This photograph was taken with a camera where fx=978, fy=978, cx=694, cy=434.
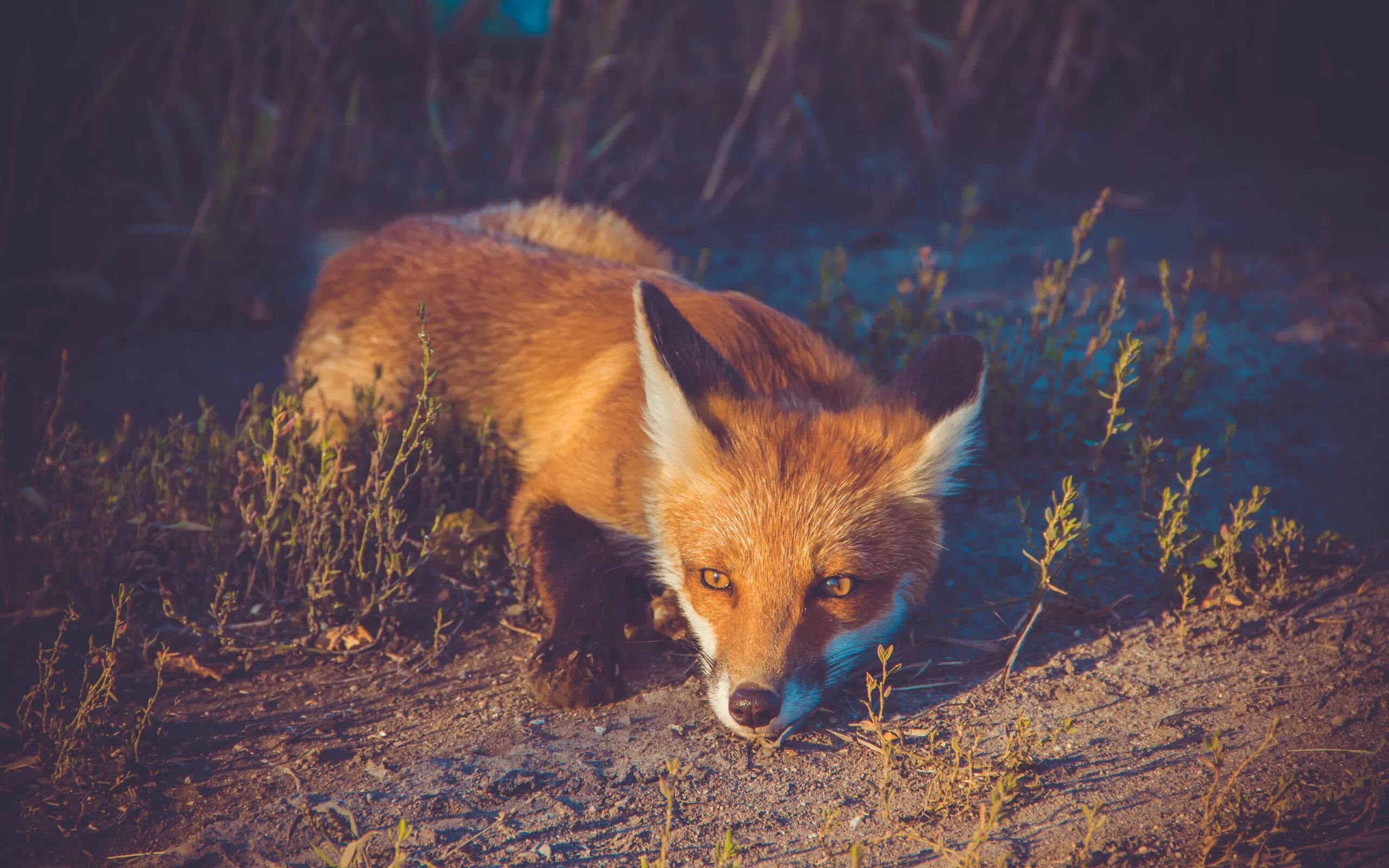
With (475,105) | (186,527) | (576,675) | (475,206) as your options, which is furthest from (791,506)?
(475,105)

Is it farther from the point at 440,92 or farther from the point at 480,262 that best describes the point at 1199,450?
the point at 440,92

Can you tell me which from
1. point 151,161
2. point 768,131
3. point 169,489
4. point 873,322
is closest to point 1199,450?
point 873,322

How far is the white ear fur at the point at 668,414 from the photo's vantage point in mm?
2820

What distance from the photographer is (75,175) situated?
Answer: 16.4ft

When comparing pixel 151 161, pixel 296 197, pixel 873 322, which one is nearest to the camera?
pixel 873 322

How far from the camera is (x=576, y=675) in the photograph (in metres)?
2.91

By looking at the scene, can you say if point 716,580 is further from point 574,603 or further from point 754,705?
point 574,603

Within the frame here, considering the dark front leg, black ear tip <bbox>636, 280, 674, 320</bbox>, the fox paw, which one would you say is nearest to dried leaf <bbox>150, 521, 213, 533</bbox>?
the dark front leg

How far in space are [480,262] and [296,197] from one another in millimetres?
2554

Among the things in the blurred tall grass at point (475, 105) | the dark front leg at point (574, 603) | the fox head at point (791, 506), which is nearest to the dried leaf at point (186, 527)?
the dark front leg at point (574, 603)

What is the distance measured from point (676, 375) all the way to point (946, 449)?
83 centimetres

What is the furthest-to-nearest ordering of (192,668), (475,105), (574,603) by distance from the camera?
(475,105), (574,603), (192,668)

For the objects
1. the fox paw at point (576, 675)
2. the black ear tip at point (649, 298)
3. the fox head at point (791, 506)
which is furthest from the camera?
the fox paw at point (576, 675)

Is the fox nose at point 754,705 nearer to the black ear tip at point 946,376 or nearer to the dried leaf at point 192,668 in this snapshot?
the black ear tip at point 946,376
